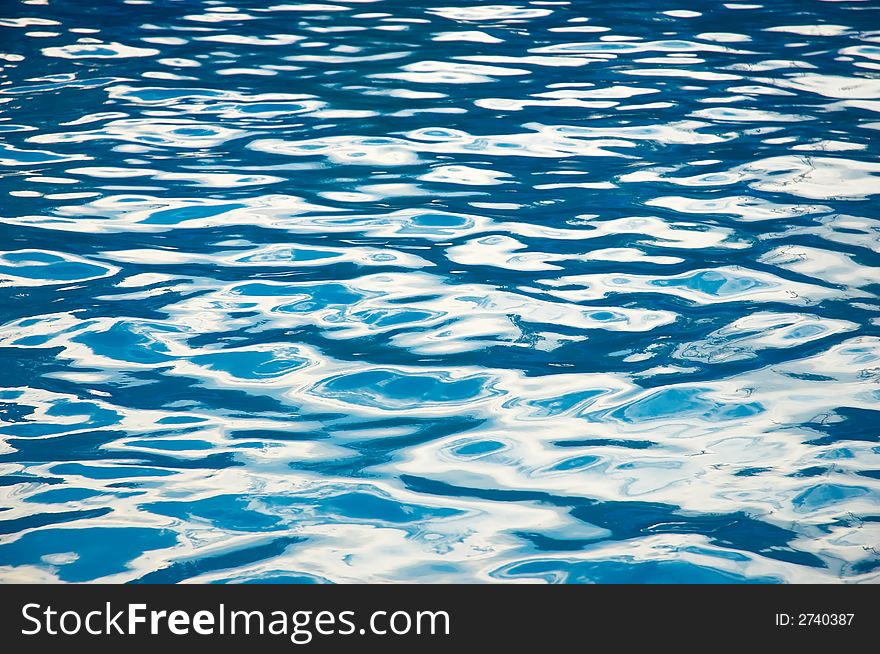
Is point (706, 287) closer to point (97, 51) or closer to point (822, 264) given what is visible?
point (822, 264)

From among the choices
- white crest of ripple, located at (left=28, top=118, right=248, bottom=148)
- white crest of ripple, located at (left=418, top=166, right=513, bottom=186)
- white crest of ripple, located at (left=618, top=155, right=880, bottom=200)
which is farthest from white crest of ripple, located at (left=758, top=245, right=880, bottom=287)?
white crest of ripple, located at (left=28, top=118, right=248, bottom=148)

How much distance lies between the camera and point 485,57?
6.34 metres

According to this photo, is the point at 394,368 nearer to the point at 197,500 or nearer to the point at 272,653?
the point at 197,500

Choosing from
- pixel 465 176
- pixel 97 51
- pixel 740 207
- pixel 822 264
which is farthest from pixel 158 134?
pixel 822 264

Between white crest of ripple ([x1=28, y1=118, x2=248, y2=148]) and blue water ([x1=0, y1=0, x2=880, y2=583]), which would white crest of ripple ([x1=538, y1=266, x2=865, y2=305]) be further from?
white crest of ripple ([x1=28, y1=118, x2=248, y2=148])

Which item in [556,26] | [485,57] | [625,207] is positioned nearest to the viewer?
[625,207]

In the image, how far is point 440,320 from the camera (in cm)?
325

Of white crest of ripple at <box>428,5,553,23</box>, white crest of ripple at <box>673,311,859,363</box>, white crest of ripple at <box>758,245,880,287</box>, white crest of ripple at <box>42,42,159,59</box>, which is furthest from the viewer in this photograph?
white crest of ripple at <box>428,5,553,23</box>

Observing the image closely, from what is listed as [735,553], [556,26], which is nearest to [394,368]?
[735,553]

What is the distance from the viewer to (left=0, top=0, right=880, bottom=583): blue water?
229cm

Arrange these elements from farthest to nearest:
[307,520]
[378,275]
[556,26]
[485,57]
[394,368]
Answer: [556,26], [485,57], [378,275], [394,368], [307,520]

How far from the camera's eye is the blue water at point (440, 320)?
229 cm

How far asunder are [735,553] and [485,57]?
4.66 metres

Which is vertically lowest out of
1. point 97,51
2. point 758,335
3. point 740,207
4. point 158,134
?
point 758,335
